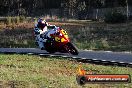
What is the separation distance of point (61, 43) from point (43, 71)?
509 centimetres

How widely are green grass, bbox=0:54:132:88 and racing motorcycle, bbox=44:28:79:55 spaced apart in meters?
1.27

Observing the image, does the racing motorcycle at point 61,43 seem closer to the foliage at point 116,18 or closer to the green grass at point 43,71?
the green grass at point 43,71

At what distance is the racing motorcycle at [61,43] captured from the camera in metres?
19.7

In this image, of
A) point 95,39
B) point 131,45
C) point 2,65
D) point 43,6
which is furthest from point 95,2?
point 2,65

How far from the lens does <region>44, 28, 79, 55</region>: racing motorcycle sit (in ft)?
64.5

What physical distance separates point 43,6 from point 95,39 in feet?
152

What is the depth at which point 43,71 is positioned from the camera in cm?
1477

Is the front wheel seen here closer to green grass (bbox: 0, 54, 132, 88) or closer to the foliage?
green grass (bbox: 0, 54, 132, 88)

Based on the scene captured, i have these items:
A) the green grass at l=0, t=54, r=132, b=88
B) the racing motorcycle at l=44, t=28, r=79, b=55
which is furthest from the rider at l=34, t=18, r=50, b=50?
the green grass at l=0, t=54, r=132, b=88

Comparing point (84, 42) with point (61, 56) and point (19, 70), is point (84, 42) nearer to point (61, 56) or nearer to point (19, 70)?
point (61, 56)

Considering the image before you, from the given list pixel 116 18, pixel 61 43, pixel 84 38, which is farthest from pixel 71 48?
pixel 116 18

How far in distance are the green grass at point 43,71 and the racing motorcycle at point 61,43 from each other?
1270 millimetres

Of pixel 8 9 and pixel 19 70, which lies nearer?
pixel 19 70

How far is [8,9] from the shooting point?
225ft
